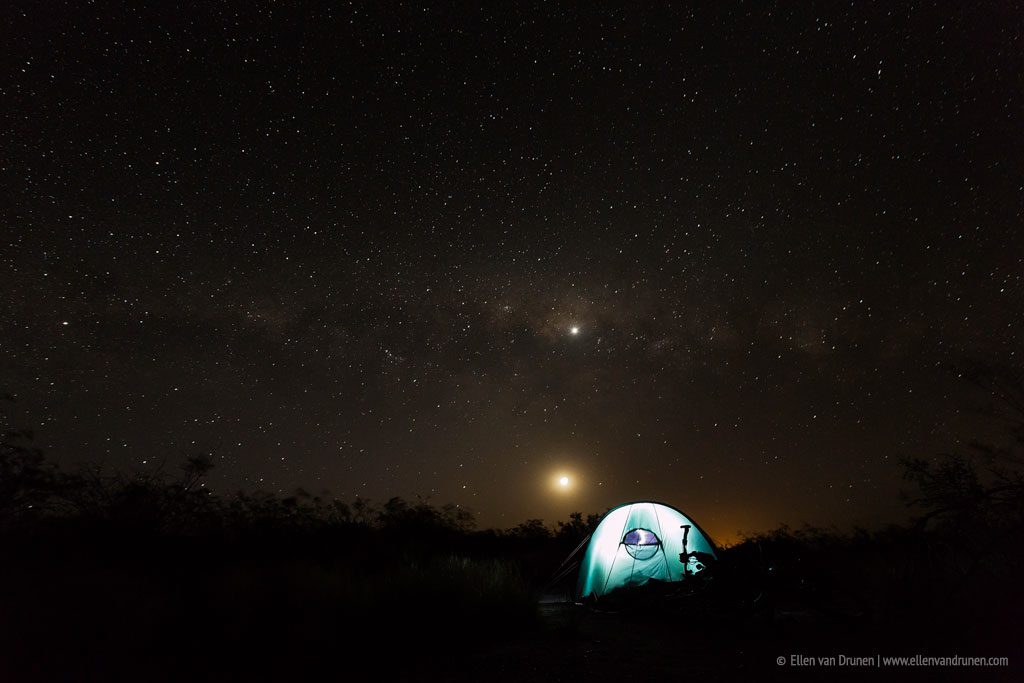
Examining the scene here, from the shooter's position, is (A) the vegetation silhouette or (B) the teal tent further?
(B) the teal tent

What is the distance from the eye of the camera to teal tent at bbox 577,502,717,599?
10062 millimetres

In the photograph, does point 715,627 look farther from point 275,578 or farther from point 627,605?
point 275,578

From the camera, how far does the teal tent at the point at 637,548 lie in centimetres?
1006

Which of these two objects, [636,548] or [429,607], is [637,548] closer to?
[636,548]

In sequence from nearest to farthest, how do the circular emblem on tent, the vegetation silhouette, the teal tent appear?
the vegetation silhouette → the teal tent → the circular emblem on tent

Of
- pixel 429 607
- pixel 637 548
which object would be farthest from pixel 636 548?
pixel 429 607

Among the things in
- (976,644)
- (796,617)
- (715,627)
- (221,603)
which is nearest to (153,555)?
(221,603)

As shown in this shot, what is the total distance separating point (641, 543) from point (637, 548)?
0.13 meters

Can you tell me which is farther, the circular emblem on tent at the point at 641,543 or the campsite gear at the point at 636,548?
the circular emblem on tent at the point at 641,543

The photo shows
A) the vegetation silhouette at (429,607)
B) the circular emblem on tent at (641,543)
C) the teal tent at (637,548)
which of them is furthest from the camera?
the circular emblem on tent at (641,543)

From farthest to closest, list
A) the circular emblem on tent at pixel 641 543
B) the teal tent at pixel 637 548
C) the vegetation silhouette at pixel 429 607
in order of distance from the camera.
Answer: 1. the circular emblem on tent at pixel 641 543
2. the teal tent at pixel 637 548
3. the vegetation silhouette at pixel 429 607

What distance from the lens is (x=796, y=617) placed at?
24.7 feet

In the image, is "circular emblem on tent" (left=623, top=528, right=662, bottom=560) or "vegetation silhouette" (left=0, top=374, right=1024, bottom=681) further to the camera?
"circular emblem on tent" (left=623, top=528, right=662, bottom=560)

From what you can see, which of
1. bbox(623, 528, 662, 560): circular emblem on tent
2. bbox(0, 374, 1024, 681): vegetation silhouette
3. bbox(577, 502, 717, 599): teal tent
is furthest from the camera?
bbox(623, 528, 662, 560): circular emblem on tent
